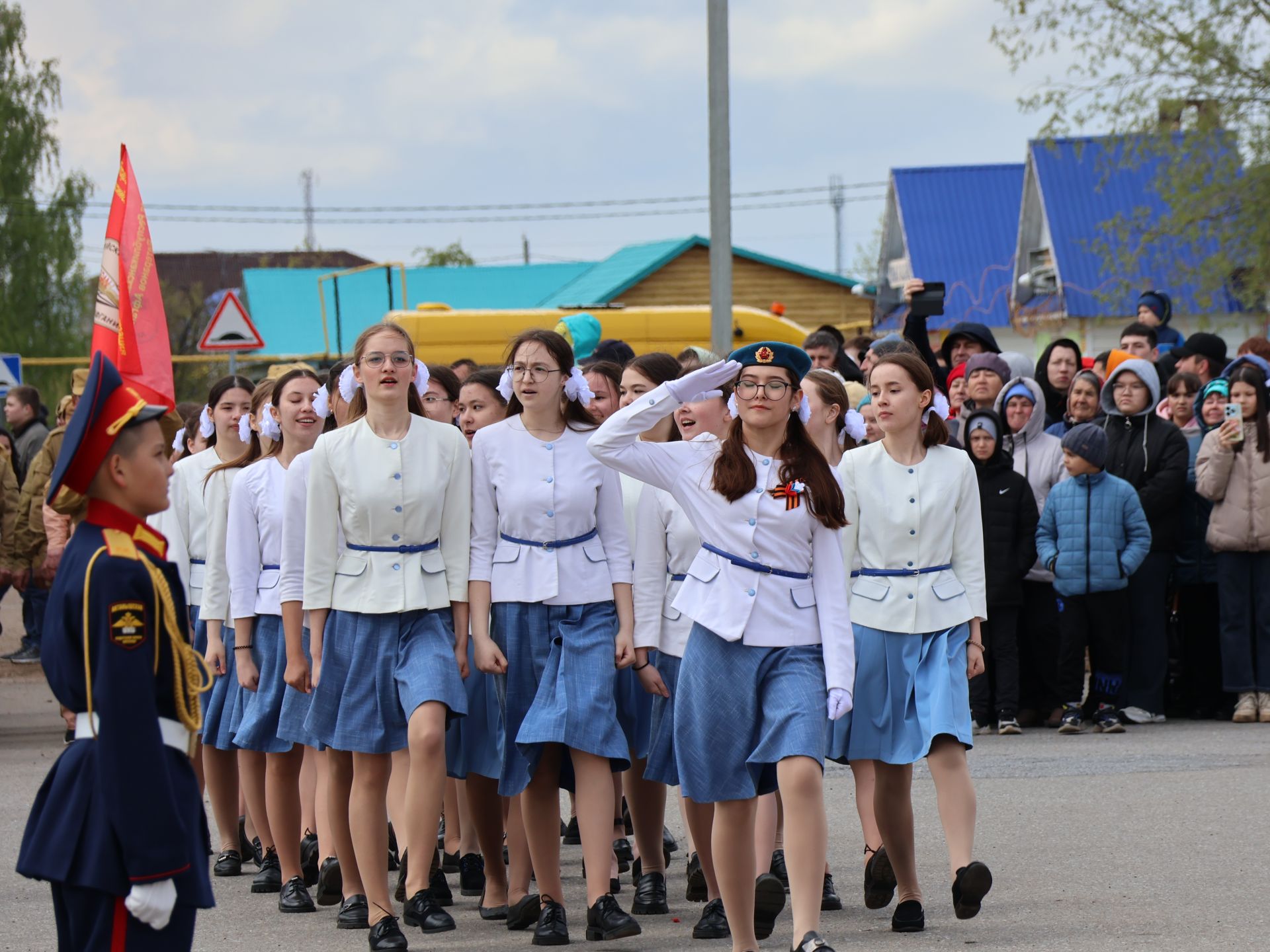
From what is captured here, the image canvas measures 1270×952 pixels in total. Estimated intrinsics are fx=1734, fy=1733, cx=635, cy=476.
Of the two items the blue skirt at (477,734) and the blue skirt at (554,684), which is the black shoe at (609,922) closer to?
the blue skirt at (554,684)

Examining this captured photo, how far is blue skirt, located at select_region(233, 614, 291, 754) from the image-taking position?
7.38m

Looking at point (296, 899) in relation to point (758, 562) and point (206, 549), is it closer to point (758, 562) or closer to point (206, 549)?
point (206, 549)

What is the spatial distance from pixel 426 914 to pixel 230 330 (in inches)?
452

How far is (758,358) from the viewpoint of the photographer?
20.0ft

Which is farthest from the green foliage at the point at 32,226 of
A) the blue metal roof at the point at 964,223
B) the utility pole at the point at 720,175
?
the utility pole at the point at 720,175

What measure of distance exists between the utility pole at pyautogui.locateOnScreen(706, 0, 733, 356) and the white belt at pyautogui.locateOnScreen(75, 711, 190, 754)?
10.8 m

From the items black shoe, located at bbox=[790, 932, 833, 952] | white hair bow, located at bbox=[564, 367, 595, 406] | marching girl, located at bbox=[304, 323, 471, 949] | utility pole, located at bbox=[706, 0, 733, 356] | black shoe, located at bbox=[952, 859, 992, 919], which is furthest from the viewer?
utility pole, located at bbox=[706, 0, 733, 356]

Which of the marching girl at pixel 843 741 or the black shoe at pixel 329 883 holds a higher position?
the marching girl at pixel 843 741

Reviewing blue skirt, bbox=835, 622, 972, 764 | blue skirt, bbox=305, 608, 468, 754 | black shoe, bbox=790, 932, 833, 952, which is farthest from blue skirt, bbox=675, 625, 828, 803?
blue skirt, bbox=305, 608, 468, 754

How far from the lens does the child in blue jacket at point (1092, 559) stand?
1124 cm

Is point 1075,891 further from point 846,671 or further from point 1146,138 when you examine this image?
point 1146,138

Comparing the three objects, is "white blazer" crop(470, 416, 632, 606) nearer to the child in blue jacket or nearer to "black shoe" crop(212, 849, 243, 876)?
"black shoe" crop(212, 849, 243, 876)

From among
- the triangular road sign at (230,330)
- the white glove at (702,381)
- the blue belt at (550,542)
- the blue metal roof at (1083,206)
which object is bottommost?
the blue belt at (550,542)

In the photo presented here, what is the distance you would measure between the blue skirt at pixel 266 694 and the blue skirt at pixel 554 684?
1133 millimetres
